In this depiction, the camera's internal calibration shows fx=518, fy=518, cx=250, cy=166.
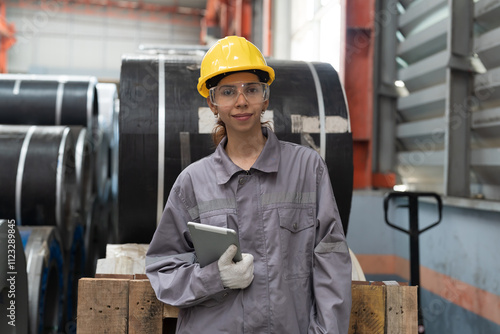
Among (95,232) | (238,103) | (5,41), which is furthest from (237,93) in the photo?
(5,41)

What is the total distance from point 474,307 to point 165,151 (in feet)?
7.40

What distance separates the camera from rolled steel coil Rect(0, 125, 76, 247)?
10.4 feet

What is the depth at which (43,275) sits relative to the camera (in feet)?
9.95

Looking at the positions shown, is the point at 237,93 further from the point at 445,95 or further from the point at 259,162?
the point at 445,95

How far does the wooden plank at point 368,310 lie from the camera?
1926 millimetres

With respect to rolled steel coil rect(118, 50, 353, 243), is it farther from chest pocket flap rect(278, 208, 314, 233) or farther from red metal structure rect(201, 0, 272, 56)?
red metal structure rect(201, 0, 272, 56)

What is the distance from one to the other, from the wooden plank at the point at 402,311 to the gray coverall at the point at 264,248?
0.35 metres

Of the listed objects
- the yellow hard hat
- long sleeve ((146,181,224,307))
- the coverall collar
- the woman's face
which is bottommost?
long sleeve ((146,181,224,307))

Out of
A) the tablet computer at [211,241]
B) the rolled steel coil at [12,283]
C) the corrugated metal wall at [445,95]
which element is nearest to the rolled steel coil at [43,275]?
the rolled steel coil at [12,283]

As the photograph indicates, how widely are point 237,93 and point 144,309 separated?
86 cm

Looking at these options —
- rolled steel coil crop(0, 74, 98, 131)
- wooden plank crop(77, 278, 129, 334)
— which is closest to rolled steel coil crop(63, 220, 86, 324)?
rolled steel coil crop(0, 74, 98, 131)

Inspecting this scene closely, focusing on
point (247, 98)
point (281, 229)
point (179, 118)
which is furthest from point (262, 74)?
point (179, 118)

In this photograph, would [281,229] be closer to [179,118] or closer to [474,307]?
[179,118]

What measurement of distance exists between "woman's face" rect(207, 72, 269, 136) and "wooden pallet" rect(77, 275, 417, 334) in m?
0.68
